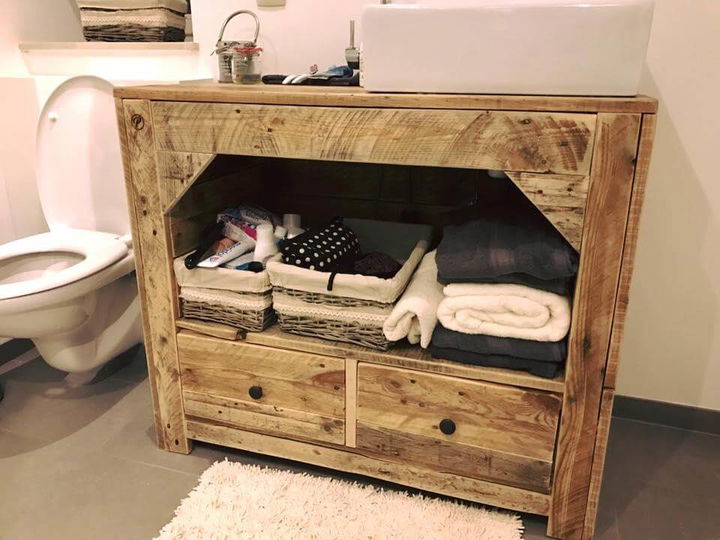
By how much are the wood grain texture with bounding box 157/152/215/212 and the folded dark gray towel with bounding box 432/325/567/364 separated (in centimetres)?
58

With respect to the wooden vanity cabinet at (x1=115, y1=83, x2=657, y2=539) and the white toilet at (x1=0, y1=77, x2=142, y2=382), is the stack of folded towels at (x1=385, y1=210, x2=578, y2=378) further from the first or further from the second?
the white toilet at (x1=0, y1=77, x2=142, y2=382)

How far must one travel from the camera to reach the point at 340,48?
147cm

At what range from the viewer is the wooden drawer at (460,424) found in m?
1.13

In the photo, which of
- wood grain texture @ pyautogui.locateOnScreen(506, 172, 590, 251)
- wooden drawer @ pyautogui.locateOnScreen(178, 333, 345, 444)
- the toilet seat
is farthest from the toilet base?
wood grain texture @ pyautogui.locateOnScreen(506, 172, 590, 251)

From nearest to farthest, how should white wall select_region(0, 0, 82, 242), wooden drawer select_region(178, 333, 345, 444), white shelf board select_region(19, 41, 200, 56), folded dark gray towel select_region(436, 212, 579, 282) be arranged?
folded dark gray towel select_region(436, 212, 579, 282), wooden drawer select_region(178, 333, 345, 444), white shelf board select_region(19, 41, 200, 56), white wall select_region(0, 0, 82, 242)

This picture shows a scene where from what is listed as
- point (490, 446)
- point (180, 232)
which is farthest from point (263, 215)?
point (490, 446)

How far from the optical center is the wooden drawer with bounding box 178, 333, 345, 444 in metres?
1.26

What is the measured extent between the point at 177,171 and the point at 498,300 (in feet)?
2.27

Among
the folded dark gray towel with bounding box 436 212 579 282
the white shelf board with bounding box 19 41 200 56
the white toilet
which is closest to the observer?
the folded dark gray towel with bounding box 436 212 579 282

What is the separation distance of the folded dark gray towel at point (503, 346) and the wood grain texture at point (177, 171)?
23.0 inches

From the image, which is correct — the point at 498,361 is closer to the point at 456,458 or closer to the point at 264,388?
the point at 456,458

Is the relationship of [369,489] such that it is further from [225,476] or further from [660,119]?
[660,119]

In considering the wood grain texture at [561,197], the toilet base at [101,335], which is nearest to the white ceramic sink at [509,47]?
the wood grain texture at [561,197]

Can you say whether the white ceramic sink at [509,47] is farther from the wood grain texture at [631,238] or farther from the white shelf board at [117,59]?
the white shelf board at [117,59]
